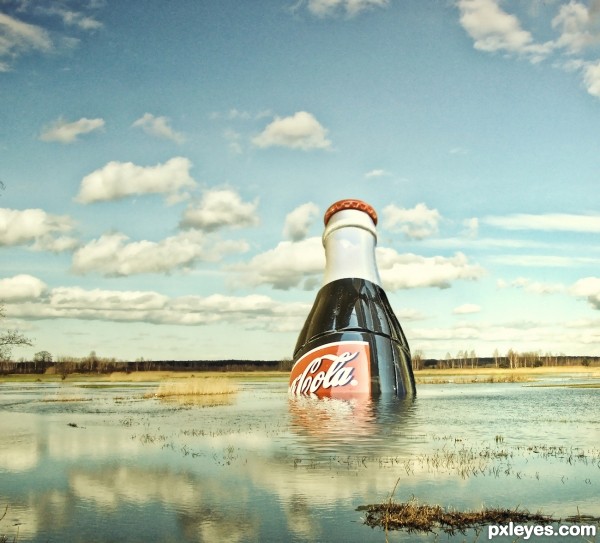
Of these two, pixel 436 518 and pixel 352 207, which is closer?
pixel 436 518

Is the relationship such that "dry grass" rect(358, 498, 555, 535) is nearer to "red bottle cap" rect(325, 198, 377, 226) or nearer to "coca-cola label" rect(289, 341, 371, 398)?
"coca-cola label" rect(289, 341, 371, 398)

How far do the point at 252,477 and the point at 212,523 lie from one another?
3.43 m

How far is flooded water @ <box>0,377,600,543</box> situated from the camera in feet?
29.7

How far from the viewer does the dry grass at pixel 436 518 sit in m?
8.84

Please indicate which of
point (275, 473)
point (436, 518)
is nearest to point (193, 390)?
point (275, 473)

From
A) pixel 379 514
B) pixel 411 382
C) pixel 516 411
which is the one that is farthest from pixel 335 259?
pixel 379 514

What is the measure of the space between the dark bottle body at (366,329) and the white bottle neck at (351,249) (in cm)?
46

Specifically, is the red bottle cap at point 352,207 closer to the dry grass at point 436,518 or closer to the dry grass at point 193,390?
the dry grass at point 193,390

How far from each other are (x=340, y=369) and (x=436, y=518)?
800 inches

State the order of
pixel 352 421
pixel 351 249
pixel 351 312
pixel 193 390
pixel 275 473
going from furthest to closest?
pixel 193 390 < pixel 351 249 < pixel 351 312 < pixel 352 421 < pixel 275 473

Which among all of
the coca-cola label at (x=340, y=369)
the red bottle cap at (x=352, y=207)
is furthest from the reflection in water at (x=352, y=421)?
the red bottle cap at (x=352, y=207)

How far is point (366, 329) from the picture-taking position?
29.9 metres

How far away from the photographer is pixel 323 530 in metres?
8.70

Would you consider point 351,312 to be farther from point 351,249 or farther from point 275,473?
point 275,473
